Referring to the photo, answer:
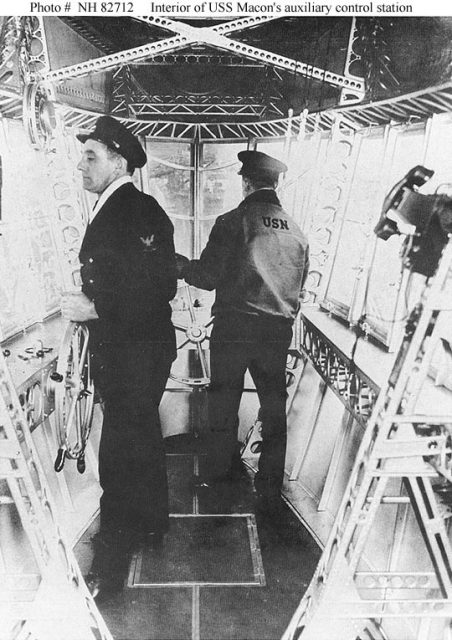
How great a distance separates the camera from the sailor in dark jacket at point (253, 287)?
2.06m

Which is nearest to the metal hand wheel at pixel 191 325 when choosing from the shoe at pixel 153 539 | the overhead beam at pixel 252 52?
the shoe at pixel 153 539

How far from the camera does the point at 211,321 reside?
83.6 inches

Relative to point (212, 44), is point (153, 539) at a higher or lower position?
lower

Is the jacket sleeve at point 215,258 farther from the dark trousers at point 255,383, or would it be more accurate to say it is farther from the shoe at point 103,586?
the shoe at point 103,586

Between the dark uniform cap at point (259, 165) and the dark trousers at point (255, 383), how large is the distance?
53cm

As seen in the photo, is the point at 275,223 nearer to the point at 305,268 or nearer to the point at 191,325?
the point at 305,268

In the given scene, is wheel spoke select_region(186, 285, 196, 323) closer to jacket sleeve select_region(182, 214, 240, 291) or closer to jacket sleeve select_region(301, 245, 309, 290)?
jacket sleeve select_region(182, 214, 240, 291)

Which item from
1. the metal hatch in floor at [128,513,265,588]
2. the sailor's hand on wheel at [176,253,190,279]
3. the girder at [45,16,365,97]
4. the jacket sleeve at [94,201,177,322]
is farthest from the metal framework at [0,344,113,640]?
the girder at [45,16,365,97]

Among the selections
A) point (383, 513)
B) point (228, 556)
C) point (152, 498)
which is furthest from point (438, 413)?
point (152, 498)

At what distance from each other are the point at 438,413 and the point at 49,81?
1.81 m

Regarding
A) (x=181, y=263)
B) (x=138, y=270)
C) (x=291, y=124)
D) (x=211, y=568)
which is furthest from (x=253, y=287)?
(x=211, y=568)

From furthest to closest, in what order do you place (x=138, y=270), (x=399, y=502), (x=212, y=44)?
(x=399, y=502) → (x=138, y=270) → (x=212, y=44)

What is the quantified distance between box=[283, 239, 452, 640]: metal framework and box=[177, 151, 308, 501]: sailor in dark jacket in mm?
418

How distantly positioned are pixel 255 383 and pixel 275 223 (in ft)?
2.03
